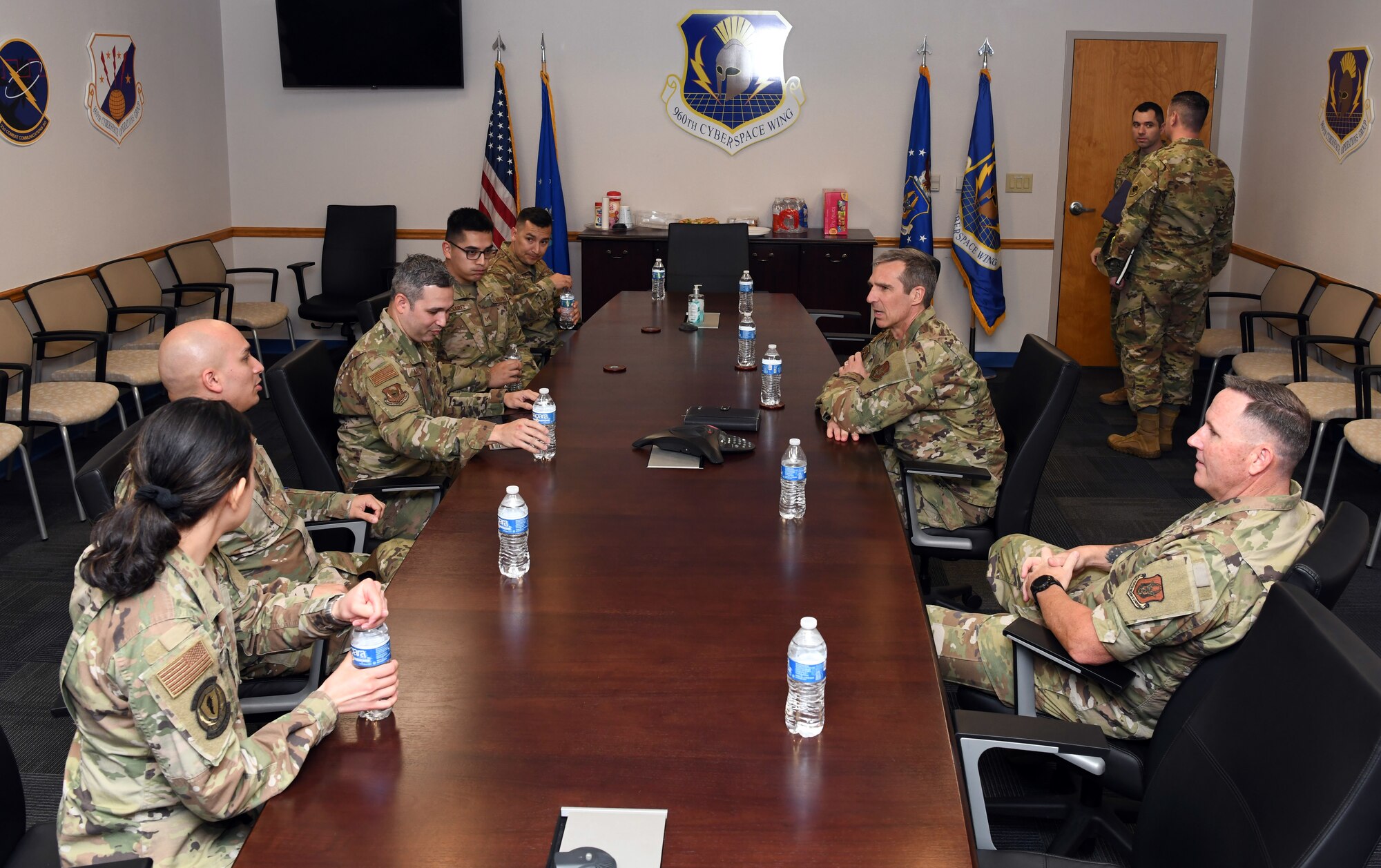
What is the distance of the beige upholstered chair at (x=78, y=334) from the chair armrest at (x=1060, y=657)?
421 centimetres

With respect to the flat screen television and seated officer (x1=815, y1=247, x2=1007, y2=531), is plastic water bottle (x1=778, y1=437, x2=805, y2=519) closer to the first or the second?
seated officer (x1=815, y1=247, x2=1007, y2=531)

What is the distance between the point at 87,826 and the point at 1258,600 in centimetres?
193

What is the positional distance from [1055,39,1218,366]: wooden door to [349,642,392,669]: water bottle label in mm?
6516

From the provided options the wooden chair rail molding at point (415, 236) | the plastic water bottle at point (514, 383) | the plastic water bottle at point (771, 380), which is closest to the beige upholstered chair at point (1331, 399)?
the plastic water bottle at point (771, 380)

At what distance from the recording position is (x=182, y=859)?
1.62m

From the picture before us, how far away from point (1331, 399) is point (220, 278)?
6.09 m

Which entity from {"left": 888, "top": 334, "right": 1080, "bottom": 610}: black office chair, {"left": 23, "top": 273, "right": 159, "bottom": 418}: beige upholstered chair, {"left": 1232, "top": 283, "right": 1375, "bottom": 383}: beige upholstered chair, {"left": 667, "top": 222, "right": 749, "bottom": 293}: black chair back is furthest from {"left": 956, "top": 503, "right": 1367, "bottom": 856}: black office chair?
{"left": 23, "top": 273, "right": 159, "bottom": 418}: beige upholstered chair

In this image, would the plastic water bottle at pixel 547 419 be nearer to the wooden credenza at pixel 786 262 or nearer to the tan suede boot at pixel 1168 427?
the tan suede boot at pixel 1168 427

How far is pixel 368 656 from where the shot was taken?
1.71m

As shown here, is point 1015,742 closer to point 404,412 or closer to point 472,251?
point 404,412

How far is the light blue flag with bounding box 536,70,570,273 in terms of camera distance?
718 centimetres

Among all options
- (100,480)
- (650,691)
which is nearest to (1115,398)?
(650,691)

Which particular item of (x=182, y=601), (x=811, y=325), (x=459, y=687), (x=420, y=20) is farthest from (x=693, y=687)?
(x=420, y=20)

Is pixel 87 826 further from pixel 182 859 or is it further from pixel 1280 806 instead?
pixel 1280 806
